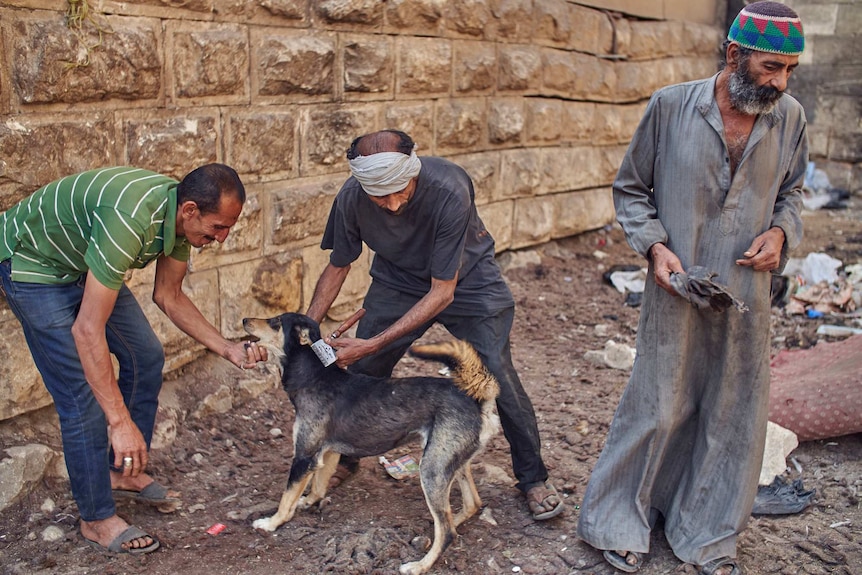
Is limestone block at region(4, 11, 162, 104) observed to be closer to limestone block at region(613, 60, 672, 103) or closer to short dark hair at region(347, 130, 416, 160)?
short dark hair at region(347, 130, 416, 160)

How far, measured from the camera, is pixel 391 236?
441 cm

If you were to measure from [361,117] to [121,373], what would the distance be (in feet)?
9.68

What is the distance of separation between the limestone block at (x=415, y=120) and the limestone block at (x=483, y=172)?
540 mm

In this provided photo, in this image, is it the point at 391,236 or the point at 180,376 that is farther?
the point at 180,376

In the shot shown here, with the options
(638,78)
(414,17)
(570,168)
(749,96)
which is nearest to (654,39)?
(638,78)

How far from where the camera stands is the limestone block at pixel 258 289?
580 cm

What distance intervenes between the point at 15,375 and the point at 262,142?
2123 mm

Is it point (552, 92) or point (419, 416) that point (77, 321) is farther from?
point (552, 92)

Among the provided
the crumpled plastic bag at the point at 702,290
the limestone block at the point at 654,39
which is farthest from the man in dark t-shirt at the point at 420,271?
the limestone block at the point at 654,39

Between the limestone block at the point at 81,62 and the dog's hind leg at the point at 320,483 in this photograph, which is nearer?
the limestone block at the point at 81,62

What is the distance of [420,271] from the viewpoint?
4480 millimetres

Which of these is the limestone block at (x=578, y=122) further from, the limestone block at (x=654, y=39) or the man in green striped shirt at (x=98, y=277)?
the man in green striped shirt at (x=98, y=277)

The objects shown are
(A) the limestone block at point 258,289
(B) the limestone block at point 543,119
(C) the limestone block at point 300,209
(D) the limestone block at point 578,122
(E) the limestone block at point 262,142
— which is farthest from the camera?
(D) the limestone block at point 578,122

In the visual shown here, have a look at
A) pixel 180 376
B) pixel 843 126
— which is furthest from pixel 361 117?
pixel 843 126
